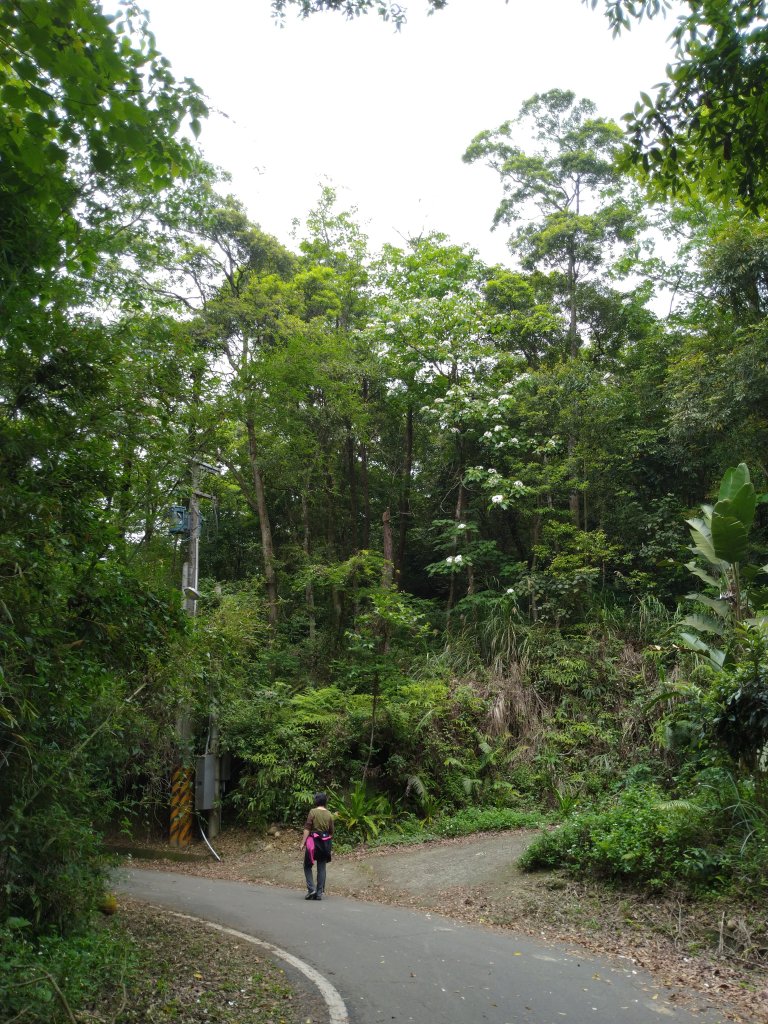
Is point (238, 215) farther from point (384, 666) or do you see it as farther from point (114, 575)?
point (114, 575)

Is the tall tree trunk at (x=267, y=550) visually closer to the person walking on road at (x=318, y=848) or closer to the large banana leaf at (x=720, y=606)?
the person walking on road at (x=318, y=848)

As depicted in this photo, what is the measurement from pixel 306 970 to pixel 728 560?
9030mm

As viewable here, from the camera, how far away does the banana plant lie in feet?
40.5

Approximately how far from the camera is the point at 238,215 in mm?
24375

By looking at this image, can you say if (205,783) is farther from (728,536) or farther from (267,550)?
(728,536)

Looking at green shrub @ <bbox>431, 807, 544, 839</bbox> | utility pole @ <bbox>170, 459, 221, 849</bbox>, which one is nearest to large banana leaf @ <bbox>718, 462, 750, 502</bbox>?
green shrub @ <bbox>431, 807, 544, 839</bbox>

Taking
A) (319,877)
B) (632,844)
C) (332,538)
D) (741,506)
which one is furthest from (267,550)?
(632,844)

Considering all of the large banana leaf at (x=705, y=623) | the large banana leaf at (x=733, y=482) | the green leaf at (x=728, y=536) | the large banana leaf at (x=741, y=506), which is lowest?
the large banana leaf at (x=705, y=623)

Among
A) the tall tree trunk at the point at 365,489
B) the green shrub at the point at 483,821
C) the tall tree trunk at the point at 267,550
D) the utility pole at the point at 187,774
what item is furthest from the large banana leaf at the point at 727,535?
the tall tree trunk at the point at 365,489

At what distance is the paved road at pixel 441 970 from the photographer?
625 centimetres

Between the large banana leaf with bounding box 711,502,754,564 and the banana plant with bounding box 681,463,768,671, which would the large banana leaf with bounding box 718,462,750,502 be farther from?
the large banana leaf with bounding box 711,502,754,564

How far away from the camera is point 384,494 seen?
2777 centimetres

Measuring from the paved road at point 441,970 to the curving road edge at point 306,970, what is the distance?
0.08m

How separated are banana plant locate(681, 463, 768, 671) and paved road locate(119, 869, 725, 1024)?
543 cm
